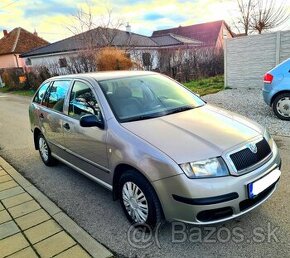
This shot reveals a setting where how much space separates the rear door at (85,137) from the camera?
134 inches

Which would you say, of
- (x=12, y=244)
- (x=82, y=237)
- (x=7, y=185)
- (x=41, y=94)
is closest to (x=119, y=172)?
(x=82, y=237)

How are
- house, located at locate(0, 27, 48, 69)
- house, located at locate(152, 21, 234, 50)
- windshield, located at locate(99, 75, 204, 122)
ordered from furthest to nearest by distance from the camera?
house, located at locate(152, 21, 234, 50)
house, located at locate(0, 27, 48, 69)
windshield, located at locate(99, 75, 204, 122)

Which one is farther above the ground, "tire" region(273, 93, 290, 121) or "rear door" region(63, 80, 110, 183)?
"rear door" region(63, 80, 110, 183)

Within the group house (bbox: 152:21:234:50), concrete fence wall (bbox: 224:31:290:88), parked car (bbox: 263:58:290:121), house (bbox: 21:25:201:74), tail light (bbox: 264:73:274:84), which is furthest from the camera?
house (bbox: 152:21:234:50)

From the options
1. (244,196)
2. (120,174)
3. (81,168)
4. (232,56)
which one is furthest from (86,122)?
(232,56)

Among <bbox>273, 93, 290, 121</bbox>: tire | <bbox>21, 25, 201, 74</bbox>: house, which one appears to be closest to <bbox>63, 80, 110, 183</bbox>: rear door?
<bbox>273, 93, 290, 121</bbox>: tire

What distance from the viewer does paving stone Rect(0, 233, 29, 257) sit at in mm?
2850

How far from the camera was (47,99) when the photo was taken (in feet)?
16.2

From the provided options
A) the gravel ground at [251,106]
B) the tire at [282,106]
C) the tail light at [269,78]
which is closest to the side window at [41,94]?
the gravel ground at [251,106]

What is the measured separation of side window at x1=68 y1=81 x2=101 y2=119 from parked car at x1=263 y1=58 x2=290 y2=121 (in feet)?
16.4

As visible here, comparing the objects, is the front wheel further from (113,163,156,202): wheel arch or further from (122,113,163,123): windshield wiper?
(122,113,163,123): windshield wiper

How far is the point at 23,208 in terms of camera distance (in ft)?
12.1

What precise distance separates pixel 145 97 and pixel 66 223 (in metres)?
1.80

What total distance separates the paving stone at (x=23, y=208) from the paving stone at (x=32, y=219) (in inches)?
3.9
